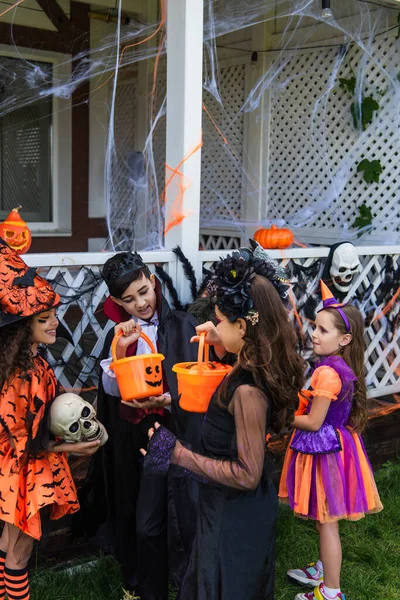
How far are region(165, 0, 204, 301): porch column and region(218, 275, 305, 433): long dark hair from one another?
→ 166 centimetres

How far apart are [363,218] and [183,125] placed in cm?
278

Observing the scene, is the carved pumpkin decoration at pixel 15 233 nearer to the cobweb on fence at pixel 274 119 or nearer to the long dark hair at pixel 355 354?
the cobweb on fence at pixel 274 119

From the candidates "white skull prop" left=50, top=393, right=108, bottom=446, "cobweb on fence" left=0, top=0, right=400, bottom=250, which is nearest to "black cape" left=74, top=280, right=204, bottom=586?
"white skull prop" left=50, top=393, right=108, bottom=446

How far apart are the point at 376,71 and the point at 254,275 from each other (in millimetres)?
4408

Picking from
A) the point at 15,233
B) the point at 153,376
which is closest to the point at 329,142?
the point at 15,233

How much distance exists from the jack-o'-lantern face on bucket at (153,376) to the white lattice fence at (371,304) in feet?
6.51

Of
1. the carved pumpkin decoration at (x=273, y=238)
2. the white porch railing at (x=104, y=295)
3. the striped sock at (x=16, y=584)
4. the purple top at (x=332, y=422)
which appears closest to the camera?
the striped sock at (x=16, y=584)

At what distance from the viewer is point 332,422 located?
3209 mm

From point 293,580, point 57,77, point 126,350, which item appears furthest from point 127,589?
point 57,77

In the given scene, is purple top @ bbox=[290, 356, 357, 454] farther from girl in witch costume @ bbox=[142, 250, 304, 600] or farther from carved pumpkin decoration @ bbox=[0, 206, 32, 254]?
carved pumpkin decoration @ bbox=[0, 206, 32, 254]

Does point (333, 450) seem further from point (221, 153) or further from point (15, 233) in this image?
point (221, 153)

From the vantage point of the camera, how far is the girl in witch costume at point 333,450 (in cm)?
312

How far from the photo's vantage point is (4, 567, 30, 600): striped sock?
272 cm

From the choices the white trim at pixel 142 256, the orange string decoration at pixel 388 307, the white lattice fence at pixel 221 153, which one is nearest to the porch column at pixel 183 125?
the white trim at pixel 142 256
